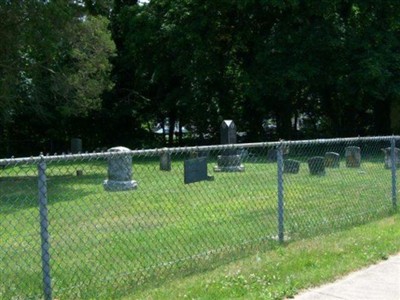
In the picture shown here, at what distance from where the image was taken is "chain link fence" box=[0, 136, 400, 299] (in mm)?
6090

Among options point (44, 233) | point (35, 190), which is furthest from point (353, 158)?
point (44, 233)

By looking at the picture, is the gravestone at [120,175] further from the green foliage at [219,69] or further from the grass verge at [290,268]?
the grass verge at [290,268]

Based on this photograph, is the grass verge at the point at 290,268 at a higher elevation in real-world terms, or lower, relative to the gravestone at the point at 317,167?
lower

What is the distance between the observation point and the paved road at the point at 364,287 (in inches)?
217

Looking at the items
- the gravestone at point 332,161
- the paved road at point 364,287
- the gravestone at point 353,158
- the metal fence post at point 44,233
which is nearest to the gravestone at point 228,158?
the gravestone at point 332,161

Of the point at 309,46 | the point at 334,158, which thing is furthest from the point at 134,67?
the point at 334,158

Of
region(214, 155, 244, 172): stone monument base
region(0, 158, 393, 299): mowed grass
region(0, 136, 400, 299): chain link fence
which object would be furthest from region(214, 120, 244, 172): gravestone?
region(0, 158, 393, 299): mowed grass

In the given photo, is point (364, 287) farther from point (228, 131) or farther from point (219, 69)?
point (219, 69)

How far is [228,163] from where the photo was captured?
782 inches

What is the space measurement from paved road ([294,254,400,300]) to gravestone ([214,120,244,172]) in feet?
37.5

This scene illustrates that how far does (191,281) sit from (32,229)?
15.7 feet

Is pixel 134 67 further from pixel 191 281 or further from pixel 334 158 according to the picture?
pixel 191 281

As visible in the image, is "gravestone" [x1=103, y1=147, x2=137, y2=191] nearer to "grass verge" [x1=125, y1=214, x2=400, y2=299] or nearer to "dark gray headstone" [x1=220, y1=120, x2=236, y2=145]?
"dark gray headstone" [x1=220, y1=120, x2=236, y2=145]

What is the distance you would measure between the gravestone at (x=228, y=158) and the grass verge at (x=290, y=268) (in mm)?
9986
